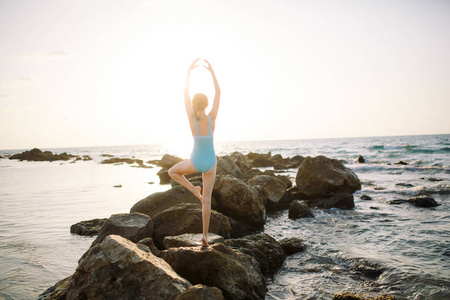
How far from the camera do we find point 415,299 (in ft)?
14.9

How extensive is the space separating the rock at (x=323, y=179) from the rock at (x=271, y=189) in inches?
58.0

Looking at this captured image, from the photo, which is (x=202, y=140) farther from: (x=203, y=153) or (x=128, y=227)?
(x=128, y=227)

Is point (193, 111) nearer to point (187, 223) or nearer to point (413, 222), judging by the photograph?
point (187, 223)

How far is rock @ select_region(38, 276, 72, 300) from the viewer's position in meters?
4.14

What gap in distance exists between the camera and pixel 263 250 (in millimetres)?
5934

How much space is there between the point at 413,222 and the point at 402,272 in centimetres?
419

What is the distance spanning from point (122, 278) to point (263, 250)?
3.16 meters

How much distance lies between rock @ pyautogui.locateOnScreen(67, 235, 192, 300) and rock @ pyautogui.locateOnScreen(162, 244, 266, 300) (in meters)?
0.52

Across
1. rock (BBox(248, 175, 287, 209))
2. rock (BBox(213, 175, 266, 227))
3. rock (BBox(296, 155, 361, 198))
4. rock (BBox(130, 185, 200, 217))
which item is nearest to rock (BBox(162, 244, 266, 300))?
rock (BBox(130, 185, 200, 217))

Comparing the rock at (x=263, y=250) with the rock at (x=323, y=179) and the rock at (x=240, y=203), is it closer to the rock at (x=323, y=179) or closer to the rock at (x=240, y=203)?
the rock at (x=240, y=203)

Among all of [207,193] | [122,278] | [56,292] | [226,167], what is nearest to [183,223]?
[207,193]

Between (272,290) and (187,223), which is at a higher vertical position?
(187,223)

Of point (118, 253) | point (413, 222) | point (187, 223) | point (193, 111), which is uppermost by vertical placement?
point (193, 111)

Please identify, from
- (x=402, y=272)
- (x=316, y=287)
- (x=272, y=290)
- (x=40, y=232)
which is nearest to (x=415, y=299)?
(x=402, y=272)
